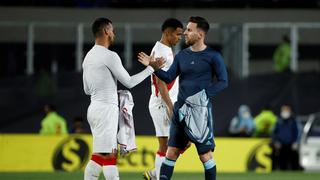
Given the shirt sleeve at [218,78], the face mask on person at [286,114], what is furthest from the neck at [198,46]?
the face mask on person at [286,114]

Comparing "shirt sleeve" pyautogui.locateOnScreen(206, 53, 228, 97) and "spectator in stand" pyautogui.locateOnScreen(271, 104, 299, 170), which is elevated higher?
"shirt sleeve" pyautogui.locateOnScreen(206, 53, 228, 97)

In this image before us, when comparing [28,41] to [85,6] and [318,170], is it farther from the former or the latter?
[318,170]

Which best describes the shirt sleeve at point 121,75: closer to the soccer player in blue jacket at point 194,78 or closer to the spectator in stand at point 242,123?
the soccer player in blue jacket at point 194,78

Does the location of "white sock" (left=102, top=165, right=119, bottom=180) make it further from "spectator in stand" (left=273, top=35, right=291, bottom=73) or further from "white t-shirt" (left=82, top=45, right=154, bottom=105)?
"spectator in stand" (left=273, top=35, right=291, bottom=73)

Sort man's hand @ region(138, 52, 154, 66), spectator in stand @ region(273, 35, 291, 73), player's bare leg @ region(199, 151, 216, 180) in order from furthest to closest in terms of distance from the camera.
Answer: spectator in stand @ region(273, 35, 291, 73) → player's bare leg @ region(199, 151, 216, 180) → man's hand @ region(138, 52, 154, 66)

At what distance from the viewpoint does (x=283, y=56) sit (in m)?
30.5

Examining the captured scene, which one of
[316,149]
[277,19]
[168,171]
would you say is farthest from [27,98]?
[168,171]

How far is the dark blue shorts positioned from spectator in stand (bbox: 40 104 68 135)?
13.1 m

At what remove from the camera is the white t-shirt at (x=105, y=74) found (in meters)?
13.5

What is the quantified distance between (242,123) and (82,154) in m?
4.03

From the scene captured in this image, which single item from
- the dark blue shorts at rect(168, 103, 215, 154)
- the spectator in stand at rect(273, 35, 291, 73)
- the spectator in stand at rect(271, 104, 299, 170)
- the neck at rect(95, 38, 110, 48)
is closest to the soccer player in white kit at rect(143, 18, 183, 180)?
the dark blue shorts at rect(168, 103, 215, 154)

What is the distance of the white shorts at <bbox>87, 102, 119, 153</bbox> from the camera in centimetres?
1357

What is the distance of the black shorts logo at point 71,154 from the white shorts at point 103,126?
1234 centimetres

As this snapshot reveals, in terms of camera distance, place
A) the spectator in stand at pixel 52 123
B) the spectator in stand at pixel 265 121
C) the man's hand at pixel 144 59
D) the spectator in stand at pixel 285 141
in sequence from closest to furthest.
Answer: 1. the man's hand at pixel 144 59
2. the spectator in stand at pixel 285 141
3. the spectator in stand at pixel 52 123
4. the spectator in stand at pixel 265 121
